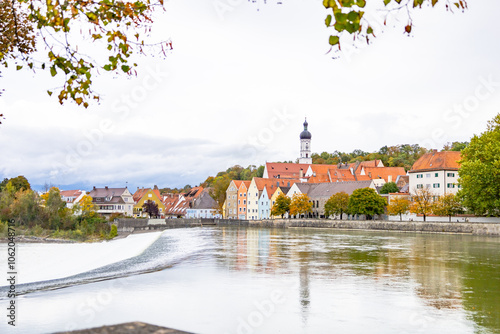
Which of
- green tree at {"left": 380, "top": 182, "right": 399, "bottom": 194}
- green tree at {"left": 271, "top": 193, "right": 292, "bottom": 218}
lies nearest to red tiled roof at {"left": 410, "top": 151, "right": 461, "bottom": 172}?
green tree at {"left": 380, "top": 182, "right": 399, "bottom": 194}

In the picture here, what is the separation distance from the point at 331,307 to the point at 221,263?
12.3 meters

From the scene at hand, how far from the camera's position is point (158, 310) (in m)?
13.5

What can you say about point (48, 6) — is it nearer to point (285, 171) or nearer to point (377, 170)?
point (377, 170)

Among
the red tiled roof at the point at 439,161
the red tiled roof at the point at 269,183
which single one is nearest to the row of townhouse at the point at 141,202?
the red tiled roof at the point at 269,183

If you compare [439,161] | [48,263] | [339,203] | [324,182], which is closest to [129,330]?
[48,263]

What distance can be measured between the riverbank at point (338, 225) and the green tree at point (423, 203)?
→ 3.06 metres

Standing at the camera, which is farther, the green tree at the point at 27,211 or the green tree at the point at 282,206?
the green tree at the point at 282,206

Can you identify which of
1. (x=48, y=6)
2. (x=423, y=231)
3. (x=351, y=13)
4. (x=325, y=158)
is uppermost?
(x=325, y=158)

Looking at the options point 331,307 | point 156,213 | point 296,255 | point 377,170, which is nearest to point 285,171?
point 377,170

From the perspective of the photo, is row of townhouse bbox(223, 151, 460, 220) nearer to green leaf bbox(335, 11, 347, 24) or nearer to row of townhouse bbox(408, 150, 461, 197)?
row of townhouse bbox(408, 150, 461, 197)

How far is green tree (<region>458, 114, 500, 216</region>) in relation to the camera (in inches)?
2053

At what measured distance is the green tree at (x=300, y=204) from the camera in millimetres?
92062

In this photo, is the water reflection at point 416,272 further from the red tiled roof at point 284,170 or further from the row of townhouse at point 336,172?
the red tiled roof at point 284,170

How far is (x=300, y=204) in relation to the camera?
92.4 metres
